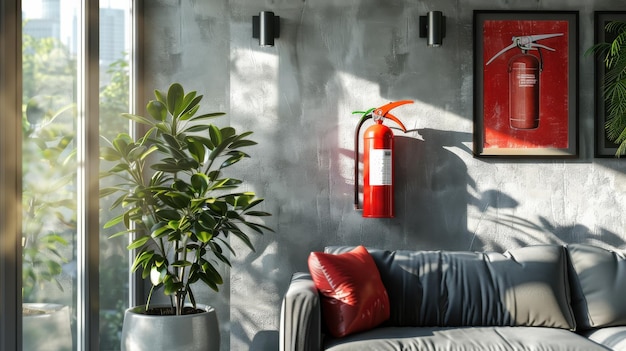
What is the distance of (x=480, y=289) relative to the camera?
12.1 ft

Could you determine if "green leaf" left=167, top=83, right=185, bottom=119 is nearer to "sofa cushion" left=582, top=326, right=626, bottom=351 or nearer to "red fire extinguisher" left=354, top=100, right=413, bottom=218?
"red fire extinguisher" left=354, top=100, right=413, bottom=218

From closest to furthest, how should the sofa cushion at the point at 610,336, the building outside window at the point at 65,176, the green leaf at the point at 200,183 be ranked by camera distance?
the building outside window at the point at 65,176 → the sofa cushion at the point at 610,336 → the green leaf at the point at 200,183

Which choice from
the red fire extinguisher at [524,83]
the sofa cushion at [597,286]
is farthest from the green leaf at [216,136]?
the sofa cushion at [597,286]

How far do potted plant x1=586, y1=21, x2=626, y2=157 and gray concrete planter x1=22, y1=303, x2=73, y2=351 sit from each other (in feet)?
10.0

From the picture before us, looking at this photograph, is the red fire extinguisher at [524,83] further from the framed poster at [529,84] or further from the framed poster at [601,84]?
the framed poster at [601,84]

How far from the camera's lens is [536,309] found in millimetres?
3605

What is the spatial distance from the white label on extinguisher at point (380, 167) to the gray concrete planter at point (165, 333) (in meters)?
1.25

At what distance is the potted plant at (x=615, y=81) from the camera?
3871mm

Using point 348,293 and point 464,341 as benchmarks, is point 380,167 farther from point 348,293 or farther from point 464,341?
point 464,341

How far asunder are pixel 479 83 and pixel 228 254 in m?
1.84

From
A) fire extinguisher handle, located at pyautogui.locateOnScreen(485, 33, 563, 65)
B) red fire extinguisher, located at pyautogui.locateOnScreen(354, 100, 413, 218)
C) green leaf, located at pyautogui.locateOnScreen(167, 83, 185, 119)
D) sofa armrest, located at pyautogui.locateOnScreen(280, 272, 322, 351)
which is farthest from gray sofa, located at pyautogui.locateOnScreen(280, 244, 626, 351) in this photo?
fire extinguisher handle, located at pyautogui.locateOnScreen(485, 33, 563, 65)

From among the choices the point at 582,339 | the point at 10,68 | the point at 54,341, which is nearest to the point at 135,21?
the point at 10,68

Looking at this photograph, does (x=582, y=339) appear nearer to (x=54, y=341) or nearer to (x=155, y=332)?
(x=155, y=332)

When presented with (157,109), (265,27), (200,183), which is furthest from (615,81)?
(157,109)
